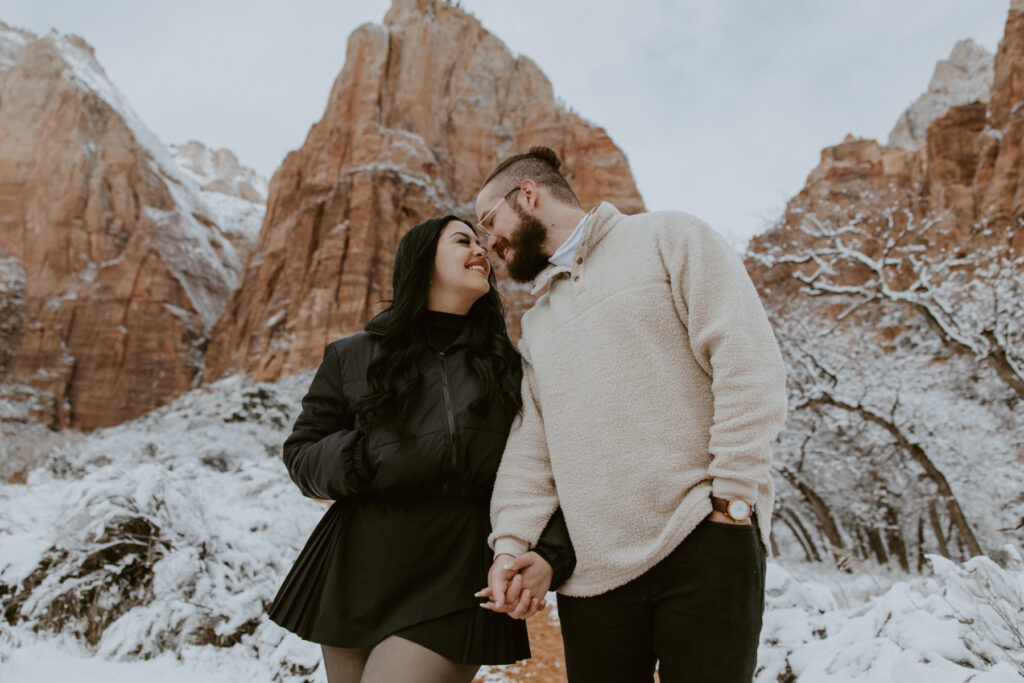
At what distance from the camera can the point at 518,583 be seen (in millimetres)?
1741

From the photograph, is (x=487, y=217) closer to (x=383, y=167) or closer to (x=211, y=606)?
(x=211, y=606)

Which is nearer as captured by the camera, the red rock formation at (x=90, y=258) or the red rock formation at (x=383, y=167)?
the red rock formation at (x=383, y=167)

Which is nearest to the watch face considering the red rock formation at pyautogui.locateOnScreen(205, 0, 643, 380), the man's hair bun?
the man's hair bun

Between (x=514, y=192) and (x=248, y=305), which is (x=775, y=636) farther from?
(x=248, y=305)

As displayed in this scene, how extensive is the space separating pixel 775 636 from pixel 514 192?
360 cm

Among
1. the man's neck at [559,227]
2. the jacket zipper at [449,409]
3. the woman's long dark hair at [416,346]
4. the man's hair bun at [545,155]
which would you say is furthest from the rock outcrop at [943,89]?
the jacket zipper at [449,409]

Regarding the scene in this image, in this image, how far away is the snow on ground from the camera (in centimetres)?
284

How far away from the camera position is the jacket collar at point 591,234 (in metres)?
2.12

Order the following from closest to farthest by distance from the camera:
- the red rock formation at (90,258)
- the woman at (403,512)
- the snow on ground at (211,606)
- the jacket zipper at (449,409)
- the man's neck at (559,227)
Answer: the woman at (403,512) → the jacket zipper at (449,409) → the man's neck at (559,227) → the snow on ground at (211,606) → the red rock formation at (90,258)

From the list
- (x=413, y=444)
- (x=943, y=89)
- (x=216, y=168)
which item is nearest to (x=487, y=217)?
(x=413, y=444)

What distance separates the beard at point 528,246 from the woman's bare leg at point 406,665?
138cm

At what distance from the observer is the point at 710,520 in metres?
1.60

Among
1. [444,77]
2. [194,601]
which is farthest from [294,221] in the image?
[194,601]

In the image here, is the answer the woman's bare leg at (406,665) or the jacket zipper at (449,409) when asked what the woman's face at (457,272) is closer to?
the jacket zipper at (449,409)
